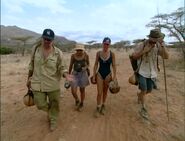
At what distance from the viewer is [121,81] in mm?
11578

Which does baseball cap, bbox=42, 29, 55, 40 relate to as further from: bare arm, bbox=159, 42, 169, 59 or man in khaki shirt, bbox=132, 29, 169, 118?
bare arm, bbox=159, 42, 169, 59

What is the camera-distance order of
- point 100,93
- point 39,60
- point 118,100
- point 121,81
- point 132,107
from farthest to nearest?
1. point 121,81
2. point 118,100
3. point 132,107
4. point 100,93
5. point 39,60

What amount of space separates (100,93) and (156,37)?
5.81 ft

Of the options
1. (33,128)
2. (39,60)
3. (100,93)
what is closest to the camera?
(39,60)

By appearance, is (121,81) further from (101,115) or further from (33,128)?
(33,128)

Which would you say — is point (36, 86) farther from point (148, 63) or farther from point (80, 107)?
point (148, 63)

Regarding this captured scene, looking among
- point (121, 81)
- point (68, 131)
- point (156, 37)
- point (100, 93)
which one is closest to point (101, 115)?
point (100, 93)

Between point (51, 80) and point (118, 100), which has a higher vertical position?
point (51, 80)

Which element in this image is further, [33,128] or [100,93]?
[100,93]

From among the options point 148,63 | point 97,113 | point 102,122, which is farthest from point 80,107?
point 148,63

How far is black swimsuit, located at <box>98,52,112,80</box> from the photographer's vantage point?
7566 millimetres

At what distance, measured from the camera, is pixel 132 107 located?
8.34 m

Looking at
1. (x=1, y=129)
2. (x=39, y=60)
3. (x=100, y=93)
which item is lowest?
(x=1, y=129)

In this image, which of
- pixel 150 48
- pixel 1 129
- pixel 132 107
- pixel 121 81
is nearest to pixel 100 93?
pixel 132 107
